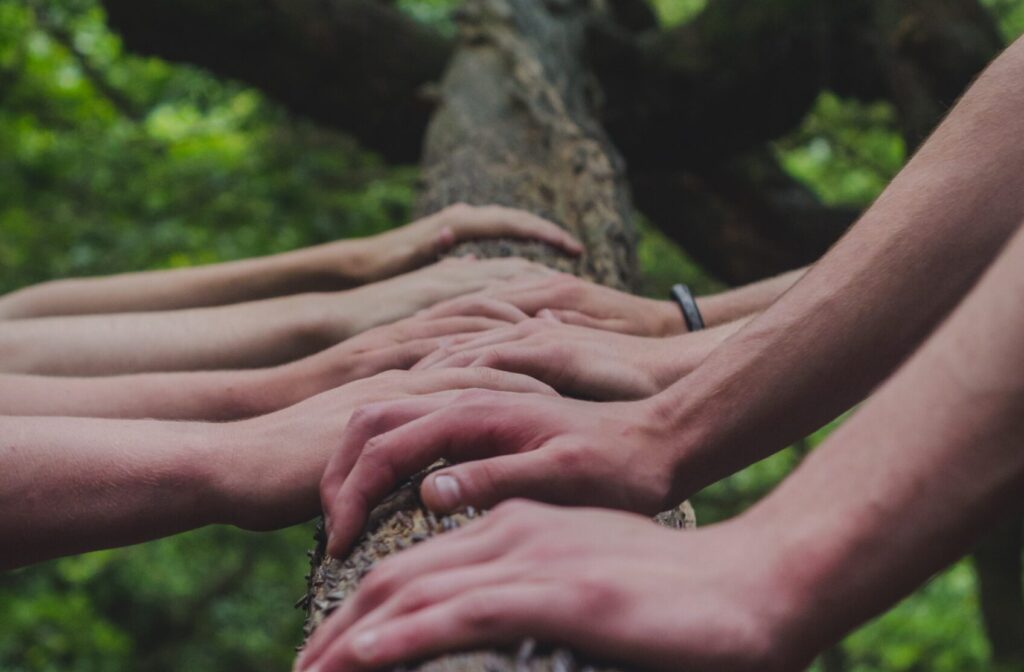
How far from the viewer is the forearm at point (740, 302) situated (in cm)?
256

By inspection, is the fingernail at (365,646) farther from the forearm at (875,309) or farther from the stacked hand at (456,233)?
the stacked hand at (456,233)

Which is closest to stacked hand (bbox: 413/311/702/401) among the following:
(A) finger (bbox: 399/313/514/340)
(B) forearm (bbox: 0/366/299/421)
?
(A) finger (bbox: 399/313/514/340)

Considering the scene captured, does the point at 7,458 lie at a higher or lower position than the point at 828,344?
higher

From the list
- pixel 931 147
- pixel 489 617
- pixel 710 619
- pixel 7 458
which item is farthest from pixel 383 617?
pixel 931 147

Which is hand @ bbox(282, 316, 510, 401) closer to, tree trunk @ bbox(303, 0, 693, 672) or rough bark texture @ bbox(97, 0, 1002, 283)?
tree trunk @ bbox(303, 0, 693, 672)

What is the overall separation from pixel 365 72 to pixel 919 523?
453cm

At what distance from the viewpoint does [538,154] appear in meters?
3.37

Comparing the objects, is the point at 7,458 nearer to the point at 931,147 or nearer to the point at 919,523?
the point at 919,523

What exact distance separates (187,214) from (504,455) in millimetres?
4514

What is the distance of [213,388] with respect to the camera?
2.30 m

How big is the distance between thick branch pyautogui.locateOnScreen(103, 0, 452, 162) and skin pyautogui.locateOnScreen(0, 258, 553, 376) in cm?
250

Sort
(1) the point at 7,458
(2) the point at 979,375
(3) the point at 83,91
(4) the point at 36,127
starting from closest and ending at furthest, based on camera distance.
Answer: (2) the point at 979,375 < (1) the point at 7,458 < (4) the point at 36,127 < (3) the point at 83,91

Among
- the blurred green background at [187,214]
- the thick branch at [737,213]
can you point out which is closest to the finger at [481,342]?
the blurred green background at [187,214]

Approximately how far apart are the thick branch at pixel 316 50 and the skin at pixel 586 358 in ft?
10.8
